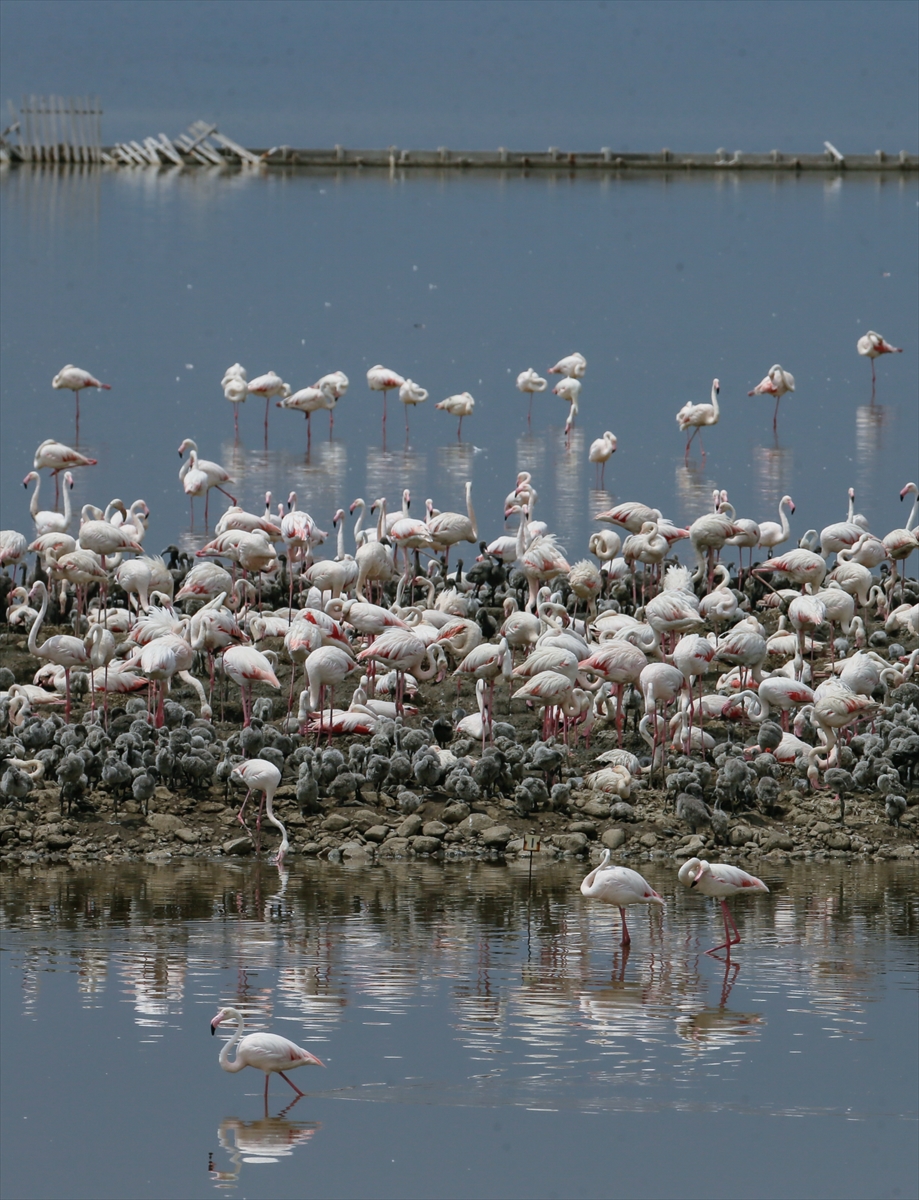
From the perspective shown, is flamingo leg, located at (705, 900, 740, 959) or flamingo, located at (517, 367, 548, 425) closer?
flamingo leg, located at (705, 900, 740, 959)

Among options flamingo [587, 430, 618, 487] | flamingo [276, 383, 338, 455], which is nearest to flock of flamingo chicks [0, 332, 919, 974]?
flamingo [587, 430, 618, 487]

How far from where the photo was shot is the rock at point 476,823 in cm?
942

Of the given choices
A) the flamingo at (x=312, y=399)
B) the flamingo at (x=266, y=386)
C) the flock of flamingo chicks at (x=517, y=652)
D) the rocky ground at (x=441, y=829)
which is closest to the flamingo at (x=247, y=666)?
the flock of flamingo chicks at (x=517, y=652)

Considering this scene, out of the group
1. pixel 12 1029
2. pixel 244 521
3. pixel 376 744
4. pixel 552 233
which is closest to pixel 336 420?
pixel 244 521

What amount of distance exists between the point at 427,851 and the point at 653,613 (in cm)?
230

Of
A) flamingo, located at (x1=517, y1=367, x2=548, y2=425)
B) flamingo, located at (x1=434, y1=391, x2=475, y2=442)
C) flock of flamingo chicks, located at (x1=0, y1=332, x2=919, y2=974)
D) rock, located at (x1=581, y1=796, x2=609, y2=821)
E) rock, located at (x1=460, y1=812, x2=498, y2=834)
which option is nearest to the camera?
rock, located at (x1=460, y1=812, x2=498, y2=834)

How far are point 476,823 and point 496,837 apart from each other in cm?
15

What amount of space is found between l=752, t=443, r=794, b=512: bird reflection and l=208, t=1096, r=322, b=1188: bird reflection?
11072 millimetres

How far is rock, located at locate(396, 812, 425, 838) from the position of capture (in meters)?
9.38

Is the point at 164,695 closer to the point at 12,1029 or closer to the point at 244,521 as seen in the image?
the point at 244,521

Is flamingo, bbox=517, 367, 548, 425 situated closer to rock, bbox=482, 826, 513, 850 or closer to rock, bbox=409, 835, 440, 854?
rock, bbox=482, 826, 513, 850

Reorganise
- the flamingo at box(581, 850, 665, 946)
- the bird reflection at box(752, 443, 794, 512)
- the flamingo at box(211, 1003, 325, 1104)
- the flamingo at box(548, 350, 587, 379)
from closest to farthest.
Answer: the flamingo at box(211, 1003, 325, 1104)
the flamingo at box(581, 850, 665, 946)
the bird reflection at box(752, 443, 794, 512)
the flamingo at box(548, 350, 587, 379)

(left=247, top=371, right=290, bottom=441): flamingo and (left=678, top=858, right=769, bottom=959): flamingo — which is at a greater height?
(left=247, top=371, right=290, bottom=441): flamingo

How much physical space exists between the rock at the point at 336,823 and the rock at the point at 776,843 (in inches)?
74.5
